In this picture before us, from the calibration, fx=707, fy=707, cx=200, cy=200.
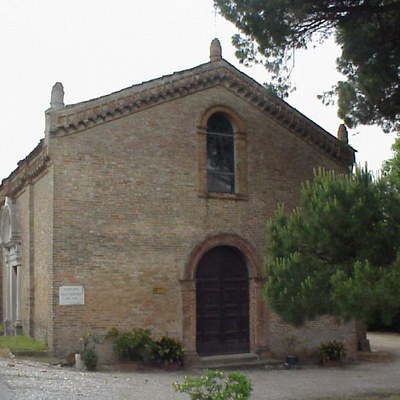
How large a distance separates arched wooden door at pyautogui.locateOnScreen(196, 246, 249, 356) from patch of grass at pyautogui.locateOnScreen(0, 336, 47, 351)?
4354 millimetres

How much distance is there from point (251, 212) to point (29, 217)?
641 cm

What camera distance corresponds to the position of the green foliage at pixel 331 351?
2050 centimetres

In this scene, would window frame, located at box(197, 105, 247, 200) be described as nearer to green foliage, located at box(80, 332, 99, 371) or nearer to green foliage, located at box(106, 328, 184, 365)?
green foliage, located at box(106, 328, 184, 365)

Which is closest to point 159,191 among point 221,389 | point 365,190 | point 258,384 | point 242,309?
point 242,309

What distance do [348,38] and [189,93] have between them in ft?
17.1

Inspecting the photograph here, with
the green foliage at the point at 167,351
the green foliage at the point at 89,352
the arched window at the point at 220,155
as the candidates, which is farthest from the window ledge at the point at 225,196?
the green foliage at the point at 89,352

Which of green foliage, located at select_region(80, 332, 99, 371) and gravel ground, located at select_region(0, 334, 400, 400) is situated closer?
gravel ground, located at select_region(0, 334, 400, 400)

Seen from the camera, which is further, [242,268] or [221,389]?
[242,268]

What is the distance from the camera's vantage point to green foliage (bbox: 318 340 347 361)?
20.5 metres

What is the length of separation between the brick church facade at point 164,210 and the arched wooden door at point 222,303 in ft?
0.11

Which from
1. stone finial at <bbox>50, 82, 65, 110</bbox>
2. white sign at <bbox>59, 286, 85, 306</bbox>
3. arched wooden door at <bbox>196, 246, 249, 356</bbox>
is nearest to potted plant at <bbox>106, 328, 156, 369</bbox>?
white sign at <bbox>59, 286, 85, 306</bbox>

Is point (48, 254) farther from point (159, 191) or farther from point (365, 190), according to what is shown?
point (365, 190)

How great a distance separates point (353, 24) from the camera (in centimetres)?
1620

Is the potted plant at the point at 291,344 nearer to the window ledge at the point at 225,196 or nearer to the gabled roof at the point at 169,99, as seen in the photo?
the window ledge at the point at 225,196
